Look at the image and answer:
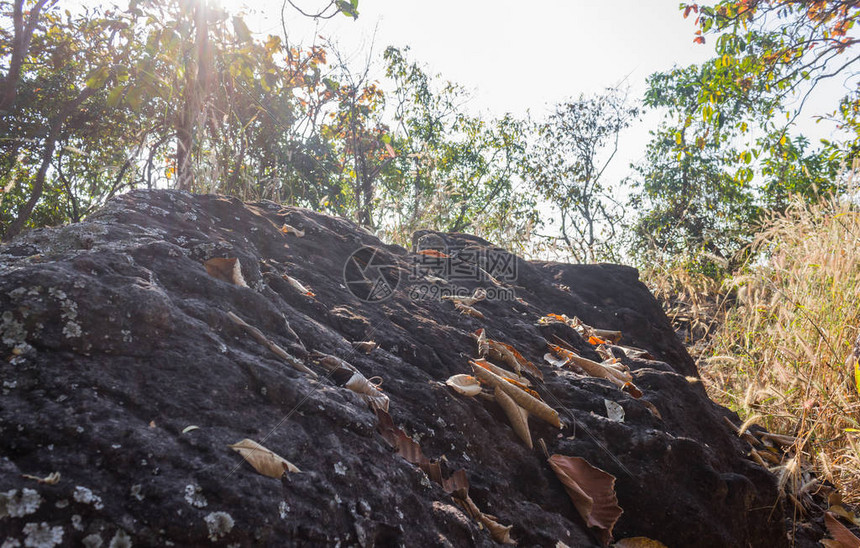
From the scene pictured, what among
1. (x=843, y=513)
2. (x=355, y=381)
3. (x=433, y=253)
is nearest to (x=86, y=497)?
(x=355, y=381)

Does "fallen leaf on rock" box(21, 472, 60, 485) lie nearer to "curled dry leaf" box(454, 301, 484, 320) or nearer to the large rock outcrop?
the large rock outcrop

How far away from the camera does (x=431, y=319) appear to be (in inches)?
73.1

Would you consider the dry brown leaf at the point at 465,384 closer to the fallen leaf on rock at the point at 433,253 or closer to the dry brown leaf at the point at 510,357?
the dry brown leaf at the point at 510,357

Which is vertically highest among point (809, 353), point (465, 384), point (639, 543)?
point (809, 353)

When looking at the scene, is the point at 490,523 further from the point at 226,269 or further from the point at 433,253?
Result: the point at 433,253

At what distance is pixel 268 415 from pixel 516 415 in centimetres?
71

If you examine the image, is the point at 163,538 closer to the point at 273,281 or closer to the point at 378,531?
the point at 378,531

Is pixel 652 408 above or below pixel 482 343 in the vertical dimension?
below

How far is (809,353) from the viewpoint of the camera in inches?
82.4

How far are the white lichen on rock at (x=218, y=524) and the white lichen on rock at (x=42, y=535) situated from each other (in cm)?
16

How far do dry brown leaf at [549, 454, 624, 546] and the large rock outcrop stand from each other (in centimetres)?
3

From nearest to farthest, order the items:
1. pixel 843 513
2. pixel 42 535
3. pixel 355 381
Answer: pixel 42 535 < pixel 355 381 < pixel 843 513

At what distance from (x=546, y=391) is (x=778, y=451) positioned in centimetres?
124

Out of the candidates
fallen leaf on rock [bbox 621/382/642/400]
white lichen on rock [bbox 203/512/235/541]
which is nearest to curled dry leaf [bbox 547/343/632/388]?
fallen leaf on rock [bbox 621/382/642/400]
